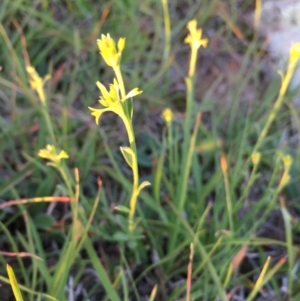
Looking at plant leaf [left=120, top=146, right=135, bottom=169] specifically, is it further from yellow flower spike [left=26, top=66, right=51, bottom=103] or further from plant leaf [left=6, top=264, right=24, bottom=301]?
yellow flower spike [left=26, top=66, right=51, bottom=103]

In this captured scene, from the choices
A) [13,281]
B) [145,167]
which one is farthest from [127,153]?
[145,167]

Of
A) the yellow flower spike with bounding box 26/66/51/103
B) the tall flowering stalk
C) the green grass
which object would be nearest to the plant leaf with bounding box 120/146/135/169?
the tall flowering stalk

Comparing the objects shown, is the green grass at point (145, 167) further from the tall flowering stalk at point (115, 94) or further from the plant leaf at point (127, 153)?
the tall flowering stalk at point (115, 94)

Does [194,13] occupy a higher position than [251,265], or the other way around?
[194,13]

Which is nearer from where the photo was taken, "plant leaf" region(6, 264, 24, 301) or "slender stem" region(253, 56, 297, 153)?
"plant leaf" region(6, 264, 24, 301)

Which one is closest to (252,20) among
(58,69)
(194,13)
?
(194,13)

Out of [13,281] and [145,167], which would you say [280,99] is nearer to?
[145,167]

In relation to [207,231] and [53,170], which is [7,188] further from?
[207,231]

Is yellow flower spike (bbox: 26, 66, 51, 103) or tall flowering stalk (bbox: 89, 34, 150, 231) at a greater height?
tall flowering stalk (bbox: 89, 34, 150, 231)
